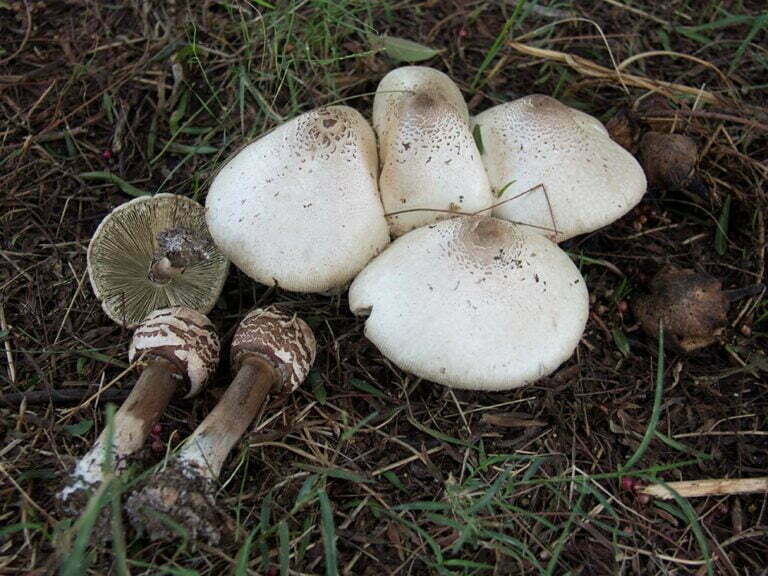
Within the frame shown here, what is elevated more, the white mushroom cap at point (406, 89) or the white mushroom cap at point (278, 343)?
the white mushroom cap at point (406, 89)

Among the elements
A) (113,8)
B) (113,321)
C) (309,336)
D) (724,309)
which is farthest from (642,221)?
(113,8)

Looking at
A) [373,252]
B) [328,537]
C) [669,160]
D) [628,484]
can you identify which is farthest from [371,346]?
[669,160]

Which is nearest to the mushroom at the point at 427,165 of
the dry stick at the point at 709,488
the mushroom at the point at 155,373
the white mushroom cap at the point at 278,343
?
the white mushroom cap at the point at 278,343

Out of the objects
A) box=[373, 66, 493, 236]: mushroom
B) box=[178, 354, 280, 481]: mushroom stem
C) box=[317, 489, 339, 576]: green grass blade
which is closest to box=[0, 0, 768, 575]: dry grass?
box=[317, 489, 339, 576]: green grass blade

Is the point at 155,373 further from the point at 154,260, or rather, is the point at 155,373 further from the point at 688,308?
the point at 688,308

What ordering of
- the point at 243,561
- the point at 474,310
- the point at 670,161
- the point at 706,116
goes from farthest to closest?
1. the point at 706,116
2. the point at 670,161
3. the point at 474,310
4. the point at 243,561

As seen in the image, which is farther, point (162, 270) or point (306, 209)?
point (162, 270)

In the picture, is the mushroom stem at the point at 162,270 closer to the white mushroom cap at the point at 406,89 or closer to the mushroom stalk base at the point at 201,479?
the mushroom stalk base at the point at 201,479

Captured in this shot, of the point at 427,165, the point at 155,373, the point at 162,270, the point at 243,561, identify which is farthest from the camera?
the point at 162,270
